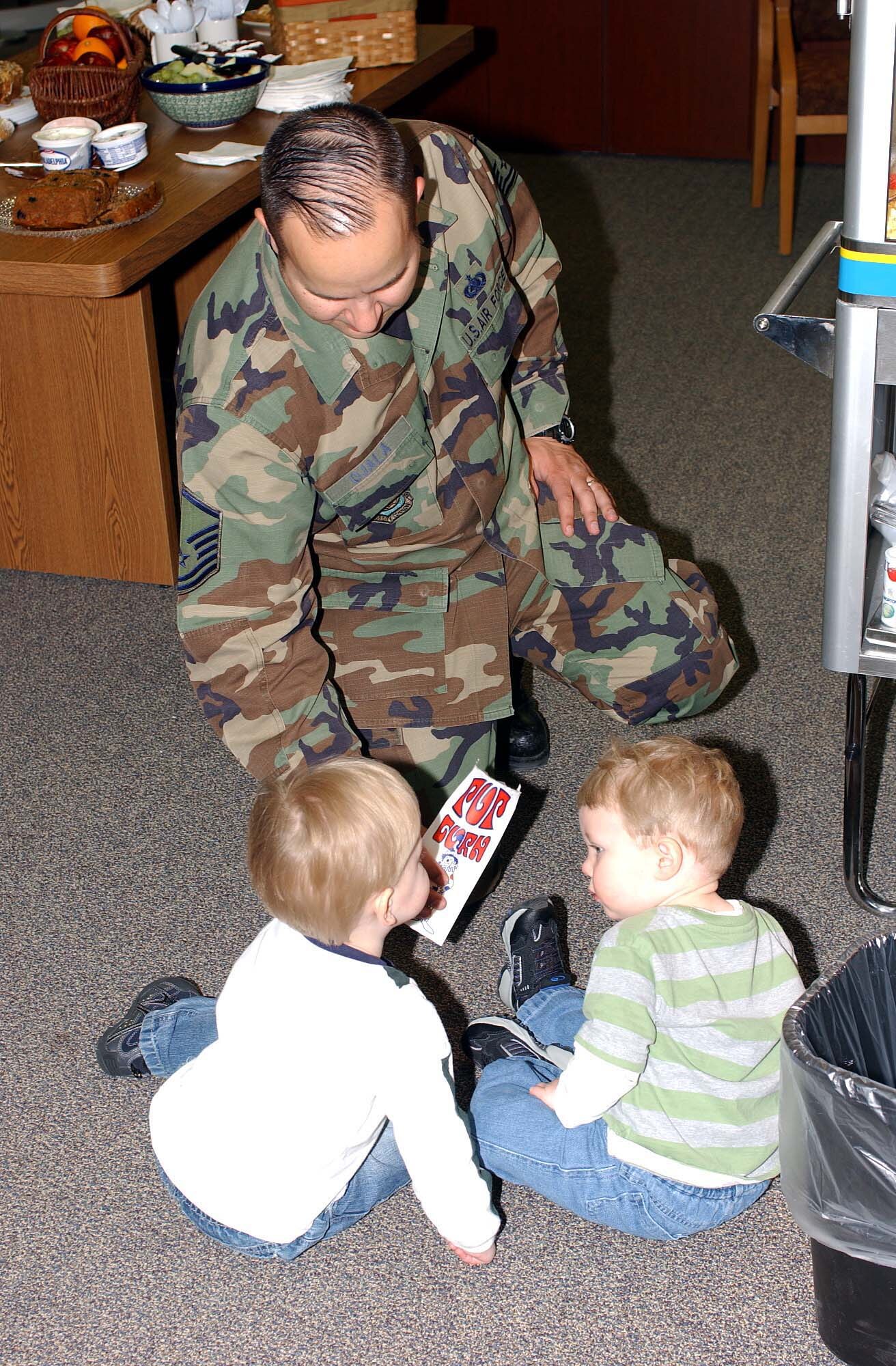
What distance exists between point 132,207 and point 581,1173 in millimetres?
1803

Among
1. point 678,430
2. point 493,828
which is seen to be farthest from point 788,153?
point 493,828

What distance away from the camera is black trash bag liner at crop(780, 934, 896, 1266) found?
3.60 ft

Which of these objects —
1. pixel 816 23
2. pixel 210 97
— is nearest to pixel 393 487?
pixel 210 97

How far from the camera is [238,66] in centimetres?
284

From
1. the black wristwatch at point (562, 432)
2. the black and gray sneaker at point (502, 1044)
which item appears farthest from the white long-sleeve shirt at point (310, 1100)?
the black wristwatch at point (562, 432)

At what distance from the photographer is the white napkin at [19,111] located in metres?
2.89

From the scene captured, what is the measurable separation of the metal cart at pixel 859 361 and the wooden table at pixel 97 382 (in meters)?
1.19

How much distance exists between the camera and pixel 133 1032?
1611mm

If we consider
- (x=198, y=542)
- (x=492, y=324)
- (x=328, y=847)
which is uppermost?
(x=492, y=324)

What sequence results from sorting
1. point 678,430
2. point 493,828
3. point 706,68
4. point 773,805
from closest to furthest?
1. point 493,828
2. point 773,805
3. point 678,430
4. point 706,68

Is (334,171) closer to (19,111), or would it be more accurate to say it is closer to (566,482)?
(566,482)

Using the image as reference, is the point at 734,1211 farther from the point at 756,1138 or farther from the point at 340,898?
the point at 340,898

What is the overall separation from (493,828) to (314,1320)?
577 mm

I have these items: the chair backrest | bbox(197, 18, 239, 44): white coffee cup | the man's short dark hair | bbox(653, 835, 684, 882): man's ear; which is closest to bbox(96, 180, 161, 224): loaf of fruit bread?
bbox(197, 18, 239, 44): white coffee cup
